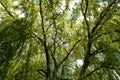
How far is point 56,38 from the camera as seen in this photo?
9.27m

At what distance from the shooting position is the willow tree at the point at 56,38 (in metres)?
8.20

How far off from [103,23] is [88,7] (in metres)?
0.68

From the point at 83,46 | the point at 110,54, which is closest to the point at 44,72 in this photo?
the point at 83,46

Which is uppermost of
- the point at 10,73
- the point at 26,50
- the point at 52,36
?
the point at 52,36

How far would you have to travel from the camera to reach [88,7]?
29.1ft

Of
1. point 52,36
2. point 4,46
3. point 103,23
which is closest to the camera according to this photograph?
point 4,46

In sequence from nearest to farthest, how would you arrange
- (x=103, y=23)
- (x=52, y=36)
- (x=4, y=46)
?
(x=4, y=46), (x=103, y=23), (x=52, y=36)

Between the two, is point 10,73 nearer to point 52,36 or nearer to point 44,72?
point 44,72

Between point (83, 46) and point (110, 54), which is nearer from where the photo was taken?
point (110, 54)

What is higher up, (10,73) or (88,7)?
(88,7)

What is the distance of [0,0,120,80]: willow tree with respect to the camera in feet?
26.9

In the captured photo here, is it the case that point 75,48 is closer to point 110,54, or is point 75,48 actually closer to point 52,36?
point 52,36

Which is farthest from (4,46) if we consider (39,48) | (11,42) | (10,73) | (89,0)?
(89,0)

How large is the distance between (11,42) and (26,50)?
50 centimetres
